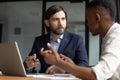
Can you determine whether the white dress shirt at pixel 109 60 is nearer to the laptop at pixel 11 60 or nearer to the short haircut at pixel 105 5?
the short haircut at pixel 105 5

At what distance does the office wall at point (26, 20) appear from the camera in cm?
680

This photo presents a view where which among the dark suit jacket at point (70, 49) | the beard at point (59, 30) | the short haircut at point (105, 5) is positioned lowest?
the dark suit jacket at point (70, 49)

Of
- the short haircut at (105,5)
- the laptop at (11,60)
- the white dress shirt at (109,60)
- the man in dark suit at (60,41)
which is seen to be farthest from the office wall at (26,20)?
the white dress shirt at (109,60)

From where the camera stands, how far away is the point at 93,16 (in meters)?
1.97

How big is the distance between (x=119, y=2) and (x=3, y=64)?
385 centimetres

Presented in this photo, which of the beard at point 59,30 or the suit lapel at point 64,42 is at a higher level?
the beard at point 59,30

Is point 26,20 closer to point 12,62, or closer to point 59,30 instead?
point 59,30

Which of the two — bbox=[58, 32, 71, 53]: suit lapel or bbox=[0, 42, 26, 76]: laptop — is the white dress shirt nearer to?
bbox=[0, 42, 26, 76]: laptop

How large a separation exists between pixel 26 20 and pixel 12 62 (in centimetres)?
511

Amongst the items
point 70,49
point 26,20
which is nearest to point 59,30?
point 70,49

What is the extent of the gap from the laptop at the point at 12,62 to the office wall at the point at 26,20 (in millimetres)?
4549

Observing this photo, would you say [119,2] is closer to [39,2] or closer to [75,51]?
[39,2]

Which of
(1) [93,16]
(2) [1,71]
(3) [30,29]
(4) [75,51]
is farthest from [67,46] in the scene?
(3) [30,29]

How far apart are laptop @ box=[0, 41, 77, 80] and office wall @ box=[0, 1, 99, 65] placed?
4.55 meters
